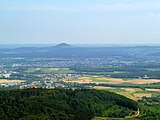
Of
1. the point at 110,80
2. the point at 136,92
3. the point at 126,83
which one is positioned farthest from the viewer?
the point at 110,80

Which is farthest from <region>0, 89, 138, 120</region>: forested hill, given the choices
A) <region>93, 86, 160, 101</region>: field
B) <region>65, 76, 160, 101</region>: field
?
<region>93, 86, 160, 101</region>: field

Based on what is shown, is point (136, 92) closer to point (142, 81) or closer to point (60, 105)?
point (142, 81)

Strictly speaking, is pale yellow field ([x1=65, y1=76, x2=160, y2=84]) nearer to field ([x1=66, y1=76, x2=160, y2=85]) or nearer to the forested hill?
field ([x1=66, y1=76, x2=160, y2=85])

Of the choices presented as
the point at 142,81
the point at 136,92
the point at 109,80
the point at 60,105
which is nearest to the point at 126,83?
the point at 142,81

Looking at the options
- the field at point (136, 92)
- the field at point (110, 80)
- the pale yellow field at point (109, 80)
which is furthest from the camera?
the pale yellow field at point (109, 80)

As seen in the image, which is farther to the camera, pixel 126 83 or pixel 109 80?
pixel 109 80

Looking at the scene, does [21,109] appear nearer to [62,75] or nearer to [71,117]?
[71,117]

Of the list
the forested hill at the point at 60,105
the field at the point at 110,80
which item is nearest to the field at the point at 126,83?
the field at the point at 110,80

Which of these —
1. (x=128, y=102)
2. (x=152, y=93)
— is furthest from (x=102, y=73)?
(x=128, y=102)

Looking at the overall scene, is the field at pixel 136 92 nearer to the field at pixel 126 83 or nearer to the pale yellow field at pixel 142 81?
the field at pixel 126 83
